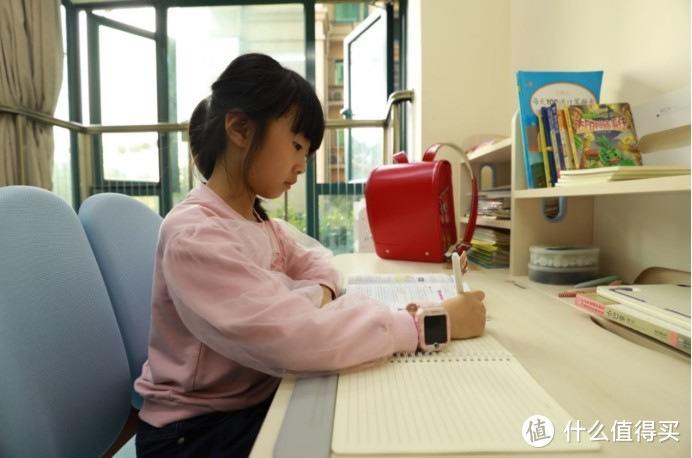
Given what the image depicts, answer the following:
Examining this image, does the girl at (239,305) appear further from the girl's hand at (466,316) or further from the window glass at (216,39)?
the window glass at (216,39)

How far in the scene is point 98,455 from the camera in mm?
618

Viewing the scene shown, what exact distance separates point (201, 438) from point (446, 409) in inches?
15.2

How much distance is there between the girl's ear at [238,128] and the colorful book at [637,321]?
2.05 feet

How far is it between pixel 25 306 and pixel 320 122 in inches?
20.3

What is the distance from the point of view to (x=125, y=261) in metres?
0.77

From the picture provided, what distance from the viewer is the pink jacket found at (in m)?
0.48

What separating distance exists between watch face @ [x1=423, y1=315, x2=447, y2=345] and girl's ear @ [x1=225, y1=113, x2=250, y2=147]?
0.40 metres

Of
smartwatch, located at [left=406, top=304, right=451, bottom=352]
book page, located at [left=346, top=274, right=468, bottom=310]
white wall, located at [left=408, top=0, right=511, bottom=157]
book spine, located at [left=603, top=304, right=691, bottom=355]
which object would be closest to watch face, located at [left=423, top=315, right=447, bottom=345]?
smartwatch, located at [left=406, top=304, right=451, bottom=352]

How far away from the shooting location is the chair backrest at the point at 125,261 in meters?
0.73

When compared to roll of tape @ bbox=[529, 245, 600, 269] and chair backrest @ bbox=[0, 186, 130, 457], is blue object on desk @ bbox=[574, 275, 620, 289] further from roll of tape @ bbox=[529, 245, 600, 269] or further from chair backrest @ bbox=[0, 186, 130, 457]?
chair backrest @ bbox=[0, 186, 130, 457]

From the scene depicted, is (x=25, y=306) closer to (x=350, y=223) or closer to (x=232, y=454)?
(x=232, y=454)

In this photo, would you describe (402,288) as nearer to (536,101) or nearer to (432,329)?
(432,329)

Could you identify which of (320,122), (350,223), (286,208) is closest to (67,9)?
(286,208)

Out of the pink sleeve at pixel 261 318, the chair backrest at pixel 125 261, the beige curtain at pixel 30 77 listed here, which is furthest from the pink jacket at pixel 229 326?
the beige curtain at pixel 30 77
